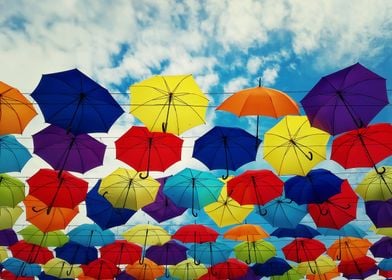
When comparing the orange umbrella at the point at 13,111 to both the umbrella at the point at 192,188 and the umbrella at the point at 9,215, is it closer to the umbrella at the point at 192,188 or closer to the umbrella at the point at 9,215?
the umbrella at the point at 192,188

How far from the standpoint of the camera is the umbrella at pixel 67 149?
946 centimetres

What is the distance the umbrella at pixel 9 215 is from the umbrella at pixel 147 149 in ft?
14.9

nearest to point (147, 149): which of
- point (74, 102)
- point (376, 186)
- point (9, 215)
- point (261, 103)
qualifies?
point (74, 102)

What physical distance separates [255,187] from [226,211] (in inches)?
67.7

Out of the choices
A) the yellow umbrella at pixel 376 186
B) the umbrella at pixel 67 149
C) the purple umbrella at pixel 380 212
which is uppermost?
the umbrella at pixel 67 149

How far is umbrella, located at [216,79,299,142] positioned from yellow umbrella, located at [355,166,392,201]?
3913 mm

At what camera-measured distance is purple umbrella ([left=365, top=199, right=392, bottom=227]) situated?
38.0ft

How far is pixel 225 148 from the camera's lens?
32.5 feet

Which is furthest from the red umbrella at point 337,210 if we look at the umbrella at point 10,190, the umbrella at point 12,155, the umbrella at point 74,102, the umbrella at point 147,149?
the umbrella at point 10,190

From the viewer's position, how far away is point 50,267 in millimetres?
15992

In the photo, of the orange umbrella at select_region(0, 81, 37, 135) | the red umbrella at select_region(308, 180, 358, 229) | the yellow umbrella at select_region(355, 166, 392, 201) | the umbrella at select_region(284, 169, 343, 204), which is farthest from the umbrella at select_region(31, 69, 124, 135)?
the yellow umbrella at select_region(355, 166, 392, 201)

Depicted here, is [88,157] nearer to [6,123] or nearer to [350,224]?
[6,123]

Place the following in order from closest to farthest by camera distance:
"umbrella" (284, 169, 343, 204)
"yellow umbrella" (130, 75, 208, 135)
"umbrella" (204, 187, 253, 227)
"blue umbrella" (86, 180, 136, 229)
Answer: "yellow umbrella" (130, 75, 208, 135), "umbrella" (284, 169, 343, 204), "blue umbrella" (86, 180, 136, 229), "umbrella" (204, 187, 253, 227)

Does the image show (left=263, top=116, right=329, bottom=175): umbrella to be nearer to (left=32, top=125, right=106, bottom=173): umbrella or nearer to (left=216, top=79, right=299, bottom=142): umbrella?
(left=216, top=79, right=299, bottom=142): umbrella
